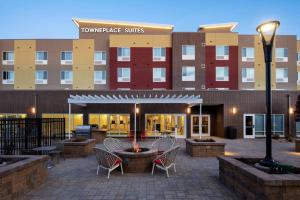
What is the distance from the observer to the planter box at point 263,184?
437 cm

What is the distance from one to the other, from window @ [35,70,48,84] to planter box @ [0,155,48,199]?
2545cm

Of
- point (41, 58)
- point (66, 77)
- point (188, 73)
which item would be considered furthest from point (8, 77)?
point (188, 73)

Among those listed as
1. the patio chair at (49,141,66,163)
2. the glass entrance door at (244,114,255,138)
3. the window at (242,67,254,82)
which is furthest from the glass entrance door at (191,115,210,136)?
the patio chair at (49,141,66,163)

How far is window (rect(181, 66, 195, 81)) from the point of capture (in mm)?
28031

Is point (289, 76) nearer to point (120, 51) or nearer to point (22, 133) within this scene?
point (120, 51)

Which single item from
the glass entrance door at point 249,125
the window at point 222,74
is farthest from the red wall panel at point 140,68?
the glass entrance door at point 249,125

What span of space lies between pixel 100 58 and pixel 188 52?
418 inches

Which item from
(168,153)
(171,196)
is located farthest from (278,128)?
(171,196)

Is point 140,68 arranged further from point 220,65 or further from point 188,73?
Result: point 220,65

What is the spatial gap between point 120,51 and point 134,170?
2239 cm

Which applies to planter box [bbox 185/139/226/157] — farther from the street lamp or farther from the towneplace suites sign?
the towneplace suites sign

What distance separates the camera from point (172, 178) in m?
7.38

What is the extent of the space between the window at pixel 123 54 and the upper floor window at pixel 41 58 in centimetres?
931

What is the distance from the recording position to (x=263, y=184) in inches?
174
